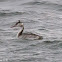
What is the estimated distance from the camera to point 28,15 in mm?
20531

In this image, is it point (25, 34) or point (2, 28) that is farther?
point (2, 28)

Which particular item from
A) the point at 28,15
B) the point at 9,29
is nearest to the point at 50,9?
the point at 28,15

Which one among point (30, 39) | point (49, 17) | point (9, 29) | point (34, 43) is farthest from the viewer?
point (49, 17)

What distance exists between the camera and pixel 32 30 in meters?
17.2

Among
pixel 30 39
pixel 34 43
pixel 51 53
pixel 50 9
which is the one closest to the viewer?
pixel 51 53

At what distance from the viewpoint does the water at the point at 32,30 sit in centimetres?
1268

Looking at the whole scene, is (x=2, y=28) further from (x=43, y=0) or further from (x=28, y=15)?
(x=43, y=0)

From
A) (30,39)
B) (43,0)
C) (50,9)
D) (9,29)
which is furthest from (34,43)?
(43,0)

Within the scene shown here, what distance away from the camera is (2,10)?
22547 mm

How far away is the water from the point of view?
12681 millimetres

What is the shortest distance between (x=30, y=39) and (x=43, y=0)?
34.1 ft

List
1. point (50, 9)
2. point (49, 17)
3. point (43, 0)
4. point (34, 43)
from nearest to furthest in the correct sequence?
point (34, 43)
point (49, 17)
point (50, 9)
point (43, 0)

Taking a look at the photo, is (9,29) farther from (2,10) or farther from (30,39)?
(2,10)

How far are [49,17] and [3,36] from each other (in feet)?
16.7
